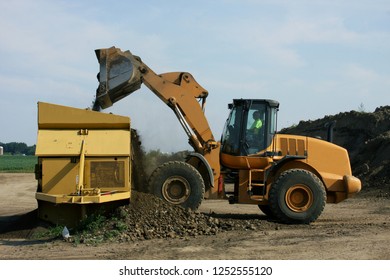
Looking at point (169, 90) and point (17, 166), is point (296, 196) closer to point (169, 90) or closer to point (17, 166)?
point (169, 90)

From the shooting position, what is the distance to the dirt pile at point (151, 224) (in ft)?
34.8

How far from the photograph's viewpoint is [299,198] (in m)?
12.7

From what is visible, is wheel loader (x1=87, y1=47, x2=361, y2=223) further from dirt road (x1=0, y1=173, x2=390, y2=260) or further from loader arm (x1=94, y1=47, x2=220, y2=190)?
dirt road (x1=0, y1=173, x2=390, y2=260)

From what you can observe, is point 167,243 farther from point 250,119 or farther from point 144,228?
point 250,119

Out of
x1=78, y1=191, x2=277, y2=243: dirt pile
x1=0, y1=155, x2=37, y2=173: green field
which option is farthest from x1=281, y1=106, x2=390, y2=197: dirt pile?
x1=0, y1=155, x2=37, y2=173: green field

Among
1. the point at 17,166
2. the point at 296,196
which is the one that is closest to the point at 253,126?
the point at 296,196

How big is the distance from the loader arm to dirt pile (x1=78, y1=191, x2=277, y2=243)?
5.14 feet

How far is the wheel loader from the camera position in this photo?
12562 millimetres

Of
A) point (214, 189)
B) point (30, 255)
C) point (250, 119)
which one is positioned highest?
point (250, 119)

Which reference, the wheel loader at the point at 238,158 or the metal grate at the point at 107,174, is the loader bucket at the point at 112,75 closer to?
the wheel loader at the point at 238,158

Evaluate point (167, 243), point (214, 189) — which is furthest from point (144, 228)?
point (214, 189)

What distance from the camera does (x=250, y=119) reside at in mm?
13117

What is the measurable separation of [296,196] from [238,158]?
1492 millimetres

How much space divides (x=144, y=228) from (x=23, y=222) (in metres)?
2.97
